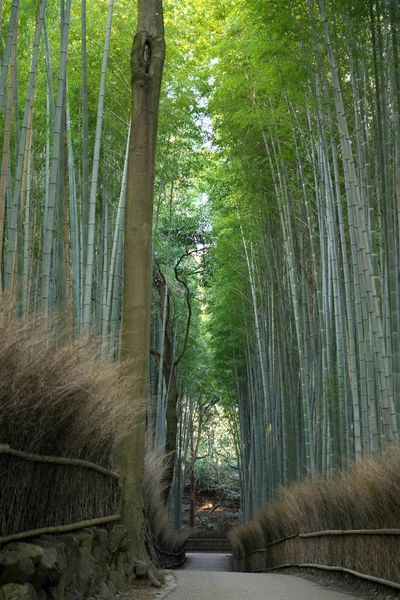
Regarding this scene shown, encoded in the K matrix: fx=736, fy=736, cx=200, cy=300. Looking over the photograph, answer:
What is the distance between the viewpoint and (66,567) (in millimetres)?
2648

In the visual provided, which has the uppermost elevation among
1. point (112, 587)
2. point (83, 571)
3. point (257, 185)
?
point (257, 185)

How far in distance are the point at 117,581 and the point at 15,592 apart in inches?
69.4

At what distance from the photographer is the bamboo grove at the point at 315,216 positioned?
16.0 ft

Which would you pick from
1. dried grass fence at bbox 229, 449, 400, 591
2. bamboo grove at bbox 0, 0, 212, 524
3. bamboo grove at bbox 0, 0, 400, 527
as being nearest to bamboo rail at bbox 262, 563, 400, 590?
dried grass fence at bbox 229, 449, 400, 591

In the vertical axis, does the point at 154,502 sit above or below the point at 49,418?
below

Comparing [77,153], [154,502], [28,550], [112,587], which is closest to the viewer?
[28,550]

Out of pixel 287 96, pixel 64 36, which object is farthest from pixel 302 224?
pixel 64 36

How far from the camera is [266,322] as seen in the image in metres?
10.3

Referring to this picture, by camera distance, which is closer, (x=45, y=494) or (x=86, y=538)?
(x=45, y=494)

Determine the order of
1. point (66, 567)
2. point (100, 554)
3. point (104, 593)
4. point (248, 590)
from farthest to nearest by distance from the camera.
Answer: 1. point (248, 590)
2. point (100, 554)
3. point (104, 593)
4. point (66, 567)

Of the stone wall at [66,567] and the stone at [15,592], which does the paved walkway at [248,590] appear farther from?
the stone at [15,592]

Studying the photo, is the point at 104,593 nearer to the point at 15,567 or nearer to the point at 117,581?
the point at 117,581

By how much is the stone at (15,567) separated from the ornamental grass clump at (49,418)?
11 cm

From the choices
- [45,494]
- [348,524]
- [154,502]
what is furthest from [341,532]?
[45,494]
